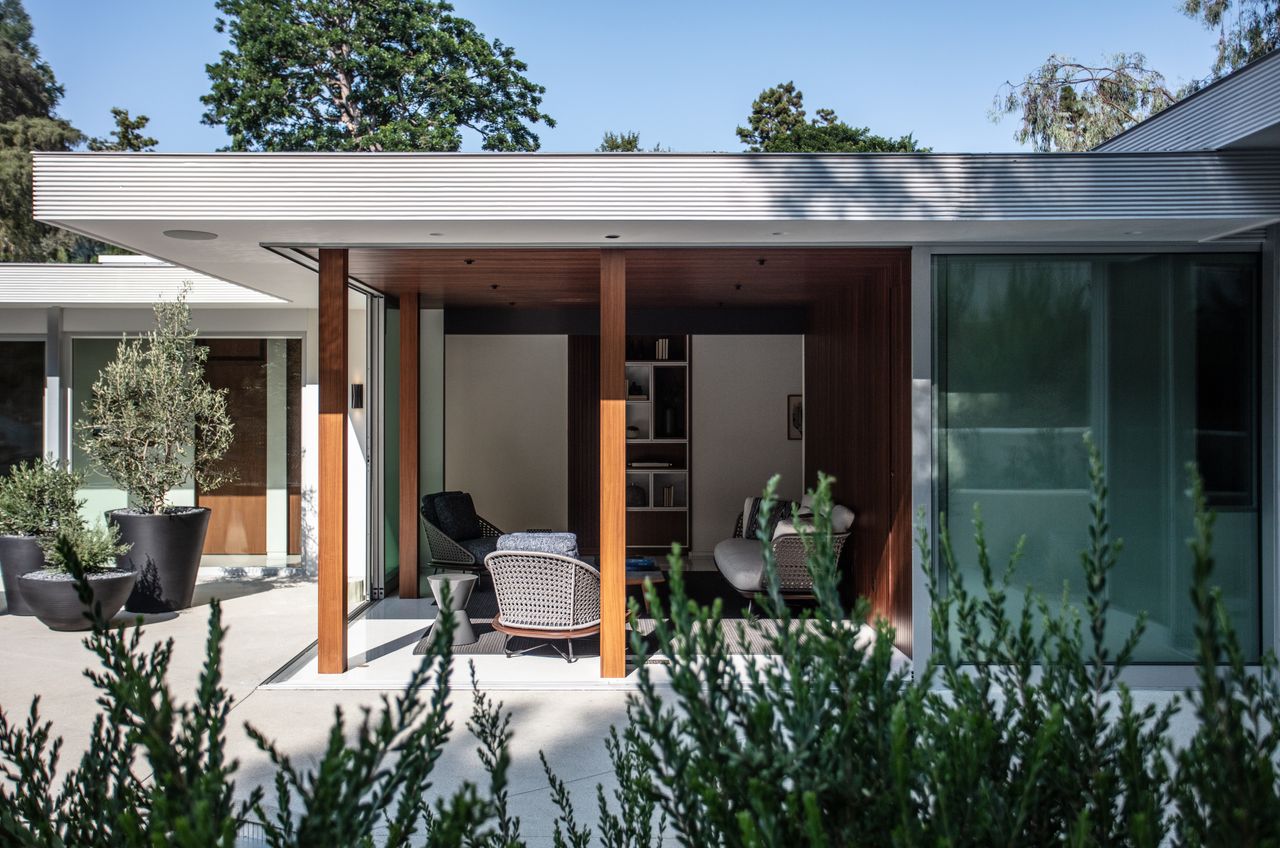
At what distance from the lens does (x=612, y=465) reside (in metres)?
5.74

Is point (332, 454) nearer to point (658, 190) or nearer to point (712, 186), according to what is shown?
point (658, 190)

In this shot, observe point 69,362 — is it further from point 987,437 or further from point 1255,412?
point 1255,412

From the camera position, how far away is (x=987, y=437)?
5.65 meters

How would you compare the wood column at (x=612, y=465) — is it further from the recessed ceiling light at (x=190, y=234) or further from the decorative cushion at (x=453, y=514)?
the decorative cushion at (x=453, y=514)

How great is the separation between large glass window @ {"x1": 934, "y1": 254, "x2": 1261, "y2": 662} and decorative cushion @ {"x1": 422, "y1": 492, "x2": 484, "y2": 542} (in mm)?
4676

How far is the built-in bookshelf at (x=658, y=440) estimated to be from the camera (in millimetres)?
11656

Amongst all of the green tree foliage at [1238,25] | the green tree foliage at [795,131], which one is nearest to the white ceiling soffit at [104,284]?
the green tree foliage at [1238,25]

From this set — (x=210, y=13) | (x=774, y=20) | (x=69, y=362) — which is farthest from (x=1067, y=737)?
(x=774, y=20)

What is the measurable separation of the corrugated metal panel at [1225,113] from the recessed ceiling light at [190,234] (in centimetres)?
552

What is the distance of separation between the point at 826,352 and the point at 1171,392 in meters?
3.44

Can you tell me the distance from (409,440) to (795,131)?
57.5 feet

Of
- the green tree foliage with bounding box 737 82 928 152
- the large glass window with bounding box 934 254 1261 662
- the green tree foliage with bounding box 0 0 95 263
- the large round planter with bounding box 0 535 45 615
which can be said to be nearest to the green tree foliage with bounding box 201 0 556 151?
the green tree foliage with bounding box 0 0 95 263

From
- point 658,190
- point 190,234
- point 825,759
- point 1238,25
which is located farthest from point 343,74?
point 825,759

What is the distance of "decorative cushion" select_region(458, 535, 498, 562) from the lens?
8314 mm
